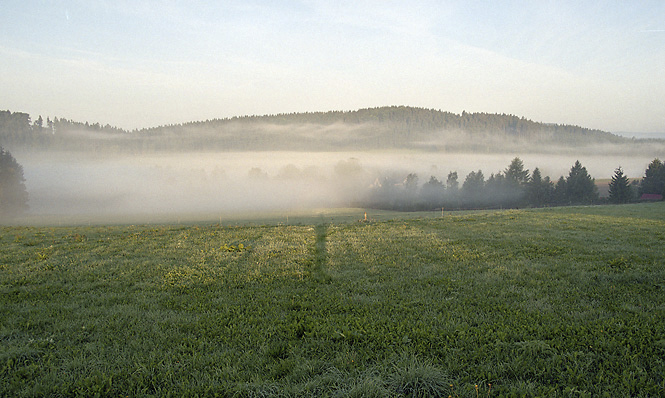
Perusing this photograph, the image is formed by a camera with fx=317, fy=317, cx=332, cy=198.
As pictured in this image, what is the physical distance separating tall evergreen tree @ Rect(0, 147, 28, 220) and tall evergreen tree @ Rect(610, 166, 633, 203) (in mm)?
157436

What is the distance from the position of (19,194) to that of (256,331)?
11591 centimetres

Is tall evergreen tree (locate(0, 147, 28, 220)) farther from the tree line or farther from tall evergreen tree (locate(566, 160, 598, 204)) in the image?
tall evergreen tree (locate(566, 160, 598, 204))

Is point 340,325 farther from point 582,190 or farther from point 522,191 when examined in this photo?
point 582,190

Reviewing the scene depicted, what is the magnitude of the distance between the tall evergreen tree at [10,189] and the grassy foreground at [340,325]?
3753 inches

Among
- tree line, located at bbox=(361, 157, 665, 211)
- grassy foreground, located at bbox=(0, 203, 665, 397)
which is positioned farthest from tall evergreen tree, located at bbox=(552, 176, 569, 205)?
grassy foreground, located at bbox=(0, 203, 665, 397)

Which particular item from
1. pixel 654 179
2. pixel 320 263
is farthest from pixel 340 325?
pixel 654 179

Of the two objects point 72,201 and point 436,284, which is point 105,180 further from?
point 436,284

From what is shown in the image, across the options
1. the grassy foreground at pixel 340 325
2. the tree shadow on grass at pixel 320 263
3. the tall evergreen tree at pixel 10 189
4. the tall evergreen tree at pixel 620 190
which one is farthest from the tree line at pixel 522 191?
the tall evergreen tree at pixel 10 189

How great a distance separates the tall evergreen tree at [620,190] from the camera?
8544 centimetres

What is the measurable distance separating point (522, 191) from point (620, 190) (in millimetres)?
23100

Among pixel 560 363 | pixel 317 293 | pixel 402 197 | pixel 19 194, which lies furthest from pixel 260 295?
pixel 402 197

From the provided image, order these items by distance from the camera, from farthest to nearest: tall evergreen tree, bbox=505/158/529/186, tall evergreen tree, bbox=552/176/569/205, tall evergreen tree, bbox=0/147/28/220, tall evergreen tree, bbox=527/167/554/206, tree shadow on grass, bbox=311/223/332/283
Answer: tall evergreen tree, bbox=505/158/529/186, tall evergreen tree, bbox=552/176/569/205, tall evergreen tree, bbox=527/167/554/206, tall evergreen tree, bbox=0/147/28/220, tree shadow on grass, bbox=311/223/332/283

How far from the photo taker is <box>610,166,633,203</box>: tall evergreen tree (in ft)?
280

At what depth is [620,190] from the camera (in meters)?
86.1
